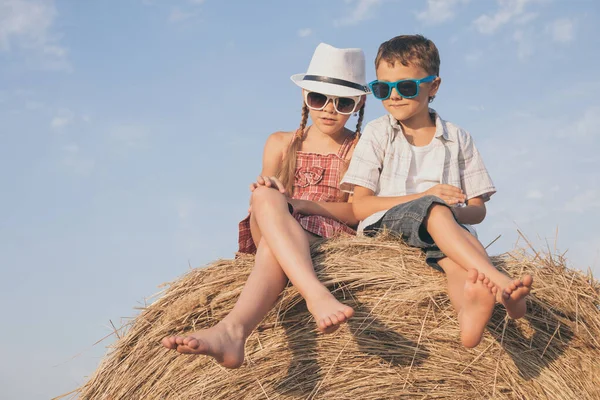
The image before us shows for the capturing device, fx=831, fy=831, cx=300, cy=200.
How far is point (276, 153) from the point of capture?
426 centimetres

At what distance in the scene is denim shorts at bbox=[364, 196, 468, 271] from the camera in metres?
3.18

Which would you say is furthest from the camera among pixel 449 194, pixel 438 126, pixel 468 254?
pixel 438 126

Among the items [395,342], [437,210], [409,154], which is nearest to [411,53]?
[409,154]

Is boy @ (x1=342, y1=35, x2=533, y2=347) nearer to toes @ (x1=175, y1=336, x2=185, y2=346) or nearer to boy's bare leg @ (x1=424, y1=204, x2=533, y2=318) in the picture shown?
boy's bare leg @ (x1=424, y1=204, x2=533, y2=318)

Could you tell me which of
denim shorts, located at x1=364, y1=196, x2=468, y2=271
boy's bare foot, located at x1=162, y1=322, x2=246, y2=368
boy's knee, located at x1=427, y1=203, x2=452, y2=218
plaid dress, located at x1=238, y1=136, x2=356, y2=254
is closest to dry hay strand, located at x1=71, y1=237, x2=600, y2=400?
denim shorts, located at x1=364, y1=196, x2=468, y2=271

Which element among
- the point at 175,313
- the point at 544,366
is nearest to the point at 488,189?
the point at 544,366

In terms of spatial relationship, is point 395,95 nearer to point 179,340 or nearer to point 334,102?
point 334,102

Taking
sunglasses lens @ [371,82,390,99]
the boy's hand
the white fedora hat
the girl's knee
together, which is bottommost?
the boy's hand

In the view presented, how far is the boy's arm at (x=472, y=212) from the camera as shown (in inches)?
142

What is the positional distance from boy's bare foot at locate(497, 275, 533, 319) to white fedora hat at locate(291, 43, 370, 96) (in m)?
1.57

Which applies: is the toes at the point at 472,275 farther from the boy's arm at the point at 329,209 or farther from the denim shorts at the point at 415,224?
the boy's arm at the point at 329,209

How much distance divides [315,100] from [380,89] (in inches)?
17.9

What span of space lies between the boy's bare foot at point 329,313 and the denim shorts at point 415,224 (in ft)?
1.66

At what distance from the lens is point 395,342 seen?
329cm
